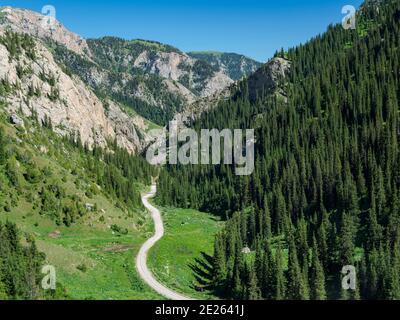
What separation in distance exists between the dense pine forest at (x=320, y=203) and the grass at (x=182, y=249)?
590cm

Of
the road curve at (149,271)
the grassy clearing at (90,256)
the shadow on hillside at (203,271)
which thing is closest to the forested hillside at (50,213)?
the grassy clearing at (90,256)

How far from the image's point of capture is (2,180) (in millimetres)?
107750

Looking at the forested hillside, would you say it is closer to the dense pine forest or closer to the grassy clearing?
the grassy clearing

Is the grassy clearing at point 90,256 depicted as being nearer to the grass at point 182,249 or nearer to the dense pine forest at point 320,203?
the grass at point 182,249

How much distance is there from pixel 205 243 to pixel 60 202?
1586 inches

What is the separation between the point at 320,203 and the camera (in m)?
126

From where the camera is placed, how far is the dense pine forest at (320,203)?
77812mm

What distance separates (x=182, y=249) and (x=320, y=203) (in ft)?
148

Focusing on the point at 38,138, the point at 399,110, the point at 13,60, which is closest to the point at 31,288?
the point at 38,138

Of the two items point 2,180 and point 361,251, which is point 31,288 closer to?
point 2,180

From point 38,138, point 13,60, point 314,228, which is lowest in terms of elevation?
point 314,228

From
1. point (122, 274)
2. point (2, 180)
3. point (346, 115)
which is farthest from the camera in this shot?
point (346, 115)

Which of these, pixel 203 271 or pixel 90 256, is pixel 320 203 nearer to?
pixel 203 271

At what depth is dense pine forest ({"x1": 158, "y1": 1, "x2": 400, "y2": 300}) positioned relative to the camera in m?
77.8
